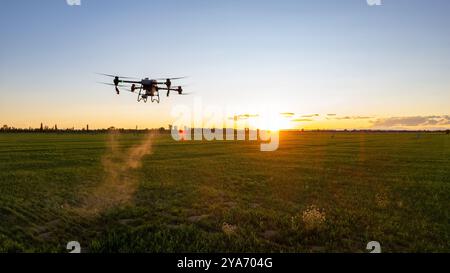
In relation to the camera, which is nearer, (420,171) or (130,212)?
(130,212)

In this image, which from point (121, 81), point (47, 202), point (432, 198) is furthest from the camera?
point (432, 198)

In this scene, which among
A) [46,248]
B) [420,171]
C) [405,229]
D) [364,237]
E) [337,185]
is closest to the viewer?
[46,248]

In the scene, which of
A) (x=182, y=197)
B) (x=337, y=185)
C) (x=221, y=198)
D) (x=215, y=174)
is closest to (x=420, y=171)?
(x=337, y=185)

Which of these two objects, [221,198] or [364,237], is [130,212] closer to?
[221,198]

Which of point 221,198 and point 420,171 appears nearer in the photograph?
point 221,198

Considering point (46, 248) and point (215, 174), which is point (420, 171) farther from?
point (46, 248)

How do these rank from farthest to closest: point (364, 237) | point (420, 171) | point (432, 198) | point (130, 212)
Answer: point (420, 171) → point (432, 198) → point (130, 212) → point (364, 237)

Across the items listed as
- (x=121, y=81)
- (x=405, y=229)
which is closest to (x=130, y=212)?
(x=121, y=81)

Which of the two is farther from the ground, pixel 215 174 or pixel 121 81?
pixel 121 81
